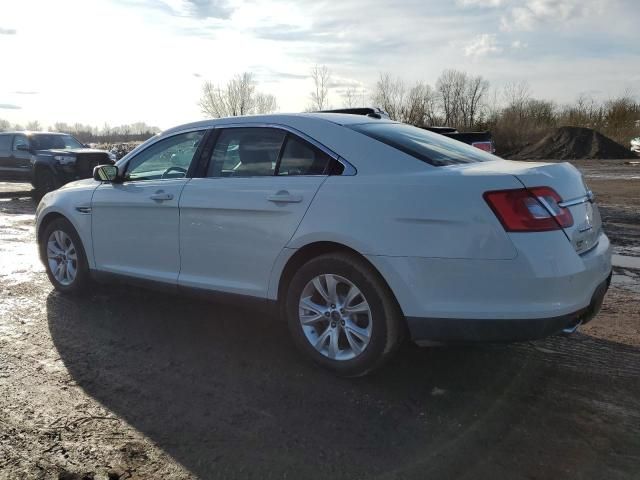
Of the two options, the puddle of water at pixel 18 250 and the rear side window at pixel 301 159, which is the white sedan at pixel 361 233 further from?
the puddle of water at pixel 18 250

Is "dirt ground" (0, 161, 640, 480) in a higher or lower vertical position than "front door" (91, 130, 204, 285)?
lower

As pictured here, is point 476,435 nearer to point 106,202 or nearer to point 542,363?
point 542,363

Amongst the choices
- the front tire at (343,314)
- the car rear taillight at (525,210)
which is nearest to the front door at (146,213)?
the front tire at (343,314)

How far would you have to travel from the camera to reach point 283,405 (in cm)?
342

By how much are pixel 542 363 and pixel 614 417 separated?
79 cm

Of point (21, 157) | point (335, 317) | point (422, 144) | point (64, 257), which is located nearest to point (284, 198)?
point (335, 317)

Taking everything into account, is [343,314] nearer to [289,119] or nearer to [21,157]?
[289,119]

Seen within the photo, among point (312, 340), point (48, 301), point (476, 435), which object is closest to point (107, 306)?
point (48, 301)

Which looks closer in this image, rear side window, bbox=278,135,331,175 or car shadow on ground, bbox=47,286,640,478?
car shadow on ground, bbox=47,286,640,478

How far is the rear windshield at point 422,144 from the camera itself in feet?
12.2

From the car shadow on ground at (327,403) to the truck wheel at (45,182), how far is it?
36.3 ft

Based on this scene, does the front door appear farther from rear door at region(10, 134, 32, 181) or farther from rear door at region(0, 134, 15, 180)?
rear door at region(0, 134, 15, 180)

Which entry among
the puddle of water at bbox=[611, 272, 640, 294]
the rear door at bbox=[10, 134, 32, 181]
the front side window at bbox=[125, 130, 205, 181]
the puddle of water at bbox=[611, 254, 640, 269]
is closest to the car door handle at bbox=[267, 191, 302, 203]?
the front side window at bbox=[125, 130, 205, 181]

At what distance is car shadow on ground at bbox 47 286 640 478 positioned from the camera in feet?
9.27
